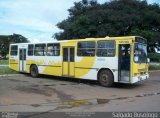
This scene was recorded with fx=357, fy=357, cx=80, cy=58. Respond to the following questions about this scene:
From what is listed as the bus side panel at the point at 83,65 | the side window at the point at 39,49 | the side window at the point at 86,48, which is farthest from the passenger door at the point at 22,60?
Result: the side window at the point at 86,48

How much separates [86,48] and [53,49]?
10.2ft

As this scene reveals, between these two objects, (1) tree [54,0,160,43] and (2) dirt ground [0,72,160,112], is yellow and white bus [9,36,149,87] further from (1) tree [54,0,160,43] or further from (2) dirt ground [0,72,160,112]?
(1) tree [54,0,160,43]

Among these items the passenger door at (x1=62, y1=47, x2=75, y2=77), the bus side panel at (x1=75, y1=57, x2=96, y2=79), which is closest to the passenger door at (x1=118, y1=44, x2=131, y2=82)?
the bus side panel at (x1=75, y1=57, x2=96, y2=79)

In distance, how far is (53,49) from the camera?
23750 mm

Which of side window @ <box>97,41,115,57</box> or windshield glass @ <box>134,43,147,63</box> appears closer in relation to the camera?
windshield glass @ <box>134,43,147,63</box>

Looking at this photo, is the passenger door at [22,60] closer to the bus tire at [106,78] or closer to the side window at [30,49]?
the side window at [30,49]

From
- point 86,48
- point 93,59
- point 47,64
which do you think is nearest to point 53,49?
point 47,64

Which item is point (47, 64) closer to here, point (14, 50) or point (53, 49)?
point (53, 49)

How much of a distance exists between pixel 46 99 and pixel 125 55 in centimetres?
639

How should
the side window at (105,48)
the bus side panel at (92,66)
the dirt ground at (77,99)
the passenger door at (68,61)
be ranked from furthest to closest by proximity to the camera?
the passenger door at (68,61) → the side window at (105,48) → the bus side panel at (92,66) → the dirt ground at (77,99)

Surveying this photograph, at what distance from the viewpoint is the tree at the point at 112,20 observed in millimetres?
34062

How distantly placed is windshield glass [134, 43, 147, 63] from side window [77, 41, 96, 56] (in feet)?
8.95

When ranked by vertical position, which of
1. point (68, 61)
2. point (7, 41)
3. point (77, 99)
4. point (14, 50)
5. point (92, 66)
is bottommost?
point (77, 99)

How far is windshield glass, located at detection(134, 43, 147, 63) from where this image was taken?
19439 mm
